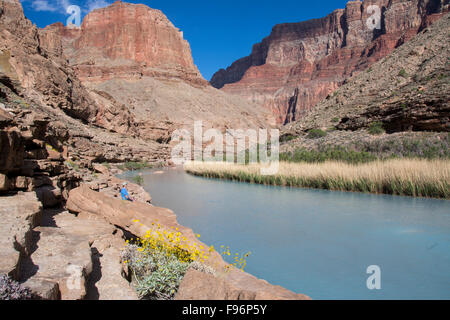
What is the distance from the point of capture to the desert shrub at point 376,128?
17494mm

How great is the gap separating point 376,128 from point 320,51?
11573 cm

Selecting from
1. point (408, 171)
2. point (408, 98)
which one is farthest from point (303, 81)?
point (408, 171)

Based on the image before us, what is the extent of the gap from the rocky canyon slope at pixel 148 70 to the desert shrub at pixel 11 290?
44110mm

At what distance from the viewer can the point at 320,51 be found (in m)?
121

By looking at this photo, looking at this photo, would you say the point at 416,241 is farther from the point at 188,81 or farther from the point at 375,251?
the point at 188,81

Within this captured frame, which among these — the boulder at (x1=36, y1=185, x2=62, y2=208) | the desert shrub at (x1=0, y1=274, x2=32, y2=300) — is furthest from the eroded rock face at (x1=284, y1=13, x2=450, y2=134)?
the desert shrub at (x1=0, y1=274, x2=32, y2=300)

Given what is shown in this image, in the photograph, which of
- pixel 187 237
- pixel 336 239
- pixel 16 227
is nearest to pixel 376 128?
pixel 336 239

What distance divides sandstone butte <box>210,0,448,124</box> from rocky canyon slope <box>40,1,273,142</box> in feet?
112

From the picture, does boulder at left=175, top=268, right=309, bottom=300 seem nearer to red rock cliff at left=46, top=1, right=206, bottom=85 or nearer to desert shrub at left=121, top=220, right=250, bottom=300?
desert shrub at left=121, top=220, right=250, bottom=300

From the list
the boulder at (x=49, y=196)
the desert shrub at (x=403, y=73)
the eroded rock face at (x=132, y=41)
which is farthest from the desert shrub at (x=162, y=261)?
the eroded rock face at (x=132, y=41)

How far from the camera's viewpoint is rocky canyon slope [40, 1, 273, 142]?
2112 inches

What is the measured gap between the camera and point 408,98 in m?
17.6

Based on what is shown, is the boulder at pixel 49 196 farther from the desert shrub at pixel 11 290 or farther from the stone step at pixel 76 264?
the desert shrub at pixel 11 290

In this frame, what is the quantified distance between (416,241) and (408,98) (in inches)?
587
